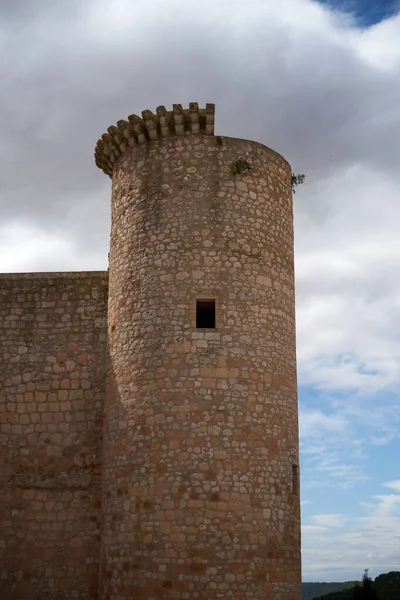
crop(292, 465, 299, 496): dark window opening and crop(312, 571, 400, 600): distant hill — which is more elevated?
crop(292, 465, 299, 496): dark window opening

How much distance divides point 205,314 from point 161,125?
11.1ft

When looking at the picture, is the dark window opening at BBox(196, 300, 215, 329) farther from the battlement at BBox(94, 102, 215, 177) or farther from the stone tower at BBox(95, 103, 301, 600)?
the battlement at BBox(94, 102, 215, 177)

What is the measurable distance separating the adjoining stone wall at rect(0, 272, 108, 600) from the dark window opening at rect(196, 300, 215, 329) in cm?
227

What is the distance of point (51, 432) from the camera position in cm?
1407

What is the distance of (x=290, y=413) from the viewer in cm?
1310

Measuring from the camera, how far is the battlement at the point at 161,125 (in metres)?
13.4

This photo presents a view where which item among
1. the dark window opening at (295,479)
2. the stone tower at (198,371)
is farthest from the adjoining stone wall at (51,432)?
the dark window opening at (295,479)

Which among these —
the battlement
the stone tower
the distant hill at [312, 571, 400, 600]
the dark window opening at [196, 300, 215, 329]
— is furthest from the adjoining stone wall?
the distant hill at [312, 571, 400, 600]

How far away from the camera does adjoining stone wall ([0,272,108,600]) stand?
13.3 metres

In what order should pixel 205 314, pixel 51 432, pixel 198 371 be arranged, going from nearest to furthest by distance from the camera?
1. pixel 198 371
2. pixel 205 314
3. pixel 51 432

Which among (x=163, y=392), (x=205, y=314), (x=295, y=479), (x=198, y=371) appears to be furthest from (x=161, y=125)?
(x=295, y=479)

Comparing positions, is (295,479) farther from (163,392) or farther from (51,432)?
(51,432)

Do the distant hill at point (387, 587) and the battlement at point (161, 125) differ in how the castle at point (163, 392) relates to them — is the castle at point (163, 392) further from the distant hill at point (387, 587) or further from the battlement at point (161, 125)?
the distant hill at point (387, 587)

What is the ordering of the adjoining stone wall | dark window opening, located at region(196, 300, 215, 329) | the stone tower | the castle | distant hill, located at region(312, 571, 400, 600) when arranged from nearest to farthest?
the stone tower
the castle
dark window opening, located at region(196, 300, 215, 329)
the adjoining stone wall
distant hill, located at region(312, 571, 400, 600)
